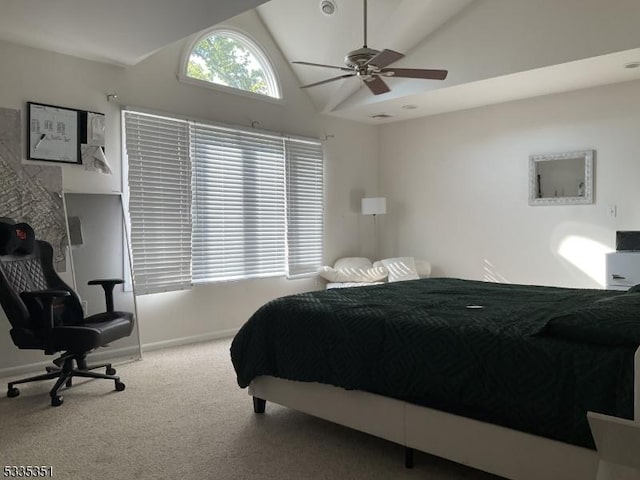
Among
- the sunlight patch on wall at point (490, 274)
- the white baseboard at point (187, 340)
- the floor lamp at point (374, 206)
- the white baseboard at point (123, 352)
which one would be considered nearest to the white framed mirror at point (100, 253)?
the white baseboard at point (123, 352)

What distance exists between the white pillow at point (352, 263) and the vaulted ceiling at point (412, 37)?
178 cm

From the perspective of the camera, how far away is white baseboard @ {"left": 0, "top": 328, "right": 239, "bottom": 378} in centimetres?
408

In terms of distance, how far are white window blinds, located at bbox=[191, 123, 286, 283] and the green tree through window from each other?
543 mm

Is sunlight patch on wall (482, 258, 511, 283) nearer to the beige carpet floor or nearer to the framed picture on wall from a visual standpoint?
the beige carpet floor

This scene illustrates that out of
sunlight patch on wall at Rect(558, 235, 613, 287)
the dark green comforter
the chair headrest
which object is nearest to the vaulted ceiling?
the chair headrest

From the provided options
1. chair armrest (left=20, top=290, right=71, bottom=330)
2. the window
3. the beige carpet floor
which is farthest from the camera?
the window

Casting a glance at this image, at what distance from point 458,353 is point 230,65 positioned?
4337 mm

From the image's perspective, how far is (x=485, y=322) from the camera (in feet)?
7.62

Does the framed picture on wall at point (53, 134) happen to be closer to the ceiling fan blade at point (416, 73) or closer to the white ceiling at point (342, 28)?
the white ceiling at point (342, 28)

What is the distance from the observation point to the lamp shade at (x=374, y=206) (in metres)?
6.50

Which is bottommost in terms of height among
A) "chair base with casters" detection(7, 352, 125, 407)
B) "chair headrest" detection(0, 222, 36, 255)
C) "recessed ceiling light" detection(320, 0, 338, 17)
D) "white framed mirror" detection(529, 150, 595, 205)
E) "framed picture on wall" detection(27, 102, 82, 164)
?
"chair base with casters" detection(7, 352, 125, 407)

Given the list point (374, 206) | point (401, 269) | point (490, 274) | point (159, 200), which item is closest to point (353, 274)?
point (401, 269)

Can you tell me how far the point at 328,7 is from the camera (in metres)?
5.23

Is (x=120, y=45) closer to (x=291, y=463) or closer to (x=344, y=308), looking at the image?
(x=344, y=308)
